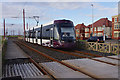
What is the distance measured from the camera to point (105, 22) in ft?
193

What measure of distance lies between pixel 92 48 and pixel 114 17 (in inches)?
1583

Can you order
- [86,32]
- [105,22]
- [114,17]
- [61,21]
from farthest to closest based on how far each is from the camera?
[86,32]
[105,22]
[114,17]
[61,21]

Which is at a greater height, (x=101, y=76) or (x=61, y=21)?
(x=61, y=21)

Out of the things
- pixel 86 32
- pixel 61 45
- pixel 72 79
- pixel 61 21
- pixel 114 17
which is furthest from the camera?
pixel 86 32

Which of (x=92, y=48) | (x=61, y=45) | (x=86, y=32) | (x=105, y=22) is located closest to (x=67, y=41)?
(x=61, y=45)

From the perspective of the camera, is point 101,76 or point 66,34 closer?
point 101,76

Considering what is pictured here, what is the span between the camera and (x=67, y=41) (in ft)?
45.5

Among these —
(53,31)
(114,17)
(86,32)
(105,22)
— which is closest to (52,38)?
(53,31)

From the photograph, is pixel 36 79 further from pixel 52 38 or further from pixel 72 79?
pixel 52 38

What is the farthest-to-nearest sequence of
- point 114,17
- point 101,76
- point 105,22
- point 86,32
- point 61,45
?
point 86,32 → point 105,22 → point 114,17 → point 61,45 → point 101,76

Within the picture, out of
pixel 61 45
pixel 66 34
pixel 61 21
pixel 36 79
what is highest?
pixel 61 21

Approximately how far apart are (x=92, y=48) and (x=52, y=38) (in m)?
4.69

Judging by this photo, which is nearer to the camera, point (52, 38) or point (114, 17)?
point (52, 38)

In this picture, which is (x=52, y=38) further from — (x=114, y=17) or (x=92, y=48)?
(x=114, y=17)
